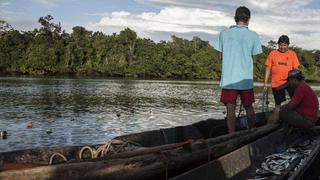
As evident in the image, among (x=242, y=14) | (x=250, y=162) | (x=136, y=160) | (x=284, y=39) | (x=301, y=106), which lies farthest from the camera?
(x=284, y=39)

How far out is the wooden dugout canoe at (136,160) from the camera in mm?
4211

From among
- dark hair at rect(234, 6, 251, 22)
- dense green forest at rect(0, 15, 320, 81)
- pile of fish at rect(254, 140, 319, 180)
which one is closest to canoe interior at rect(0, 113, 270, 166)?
pile of fish at rect(254, 140, 319, 180)

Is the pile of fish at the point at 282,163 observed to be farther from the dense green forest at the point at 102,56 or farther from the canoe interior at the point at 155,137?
the dense green forest at the point at 102,56

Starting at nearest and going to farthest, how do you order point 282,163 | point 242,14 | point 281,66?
point 282,163, point 242,14, point 281,66

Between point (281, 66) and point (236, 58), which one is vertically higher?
point (236, 58)

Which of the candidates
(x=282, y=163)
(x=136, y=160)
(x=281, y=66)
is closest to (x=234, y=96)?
(x=282, y=163)

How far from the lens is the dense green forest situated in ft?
399

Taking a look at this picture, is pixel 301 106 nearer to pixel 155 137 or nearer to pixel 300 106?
pixel 300 106

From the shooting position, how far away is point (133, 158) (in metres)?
4.93

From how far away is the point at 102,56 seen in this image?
132250 mm

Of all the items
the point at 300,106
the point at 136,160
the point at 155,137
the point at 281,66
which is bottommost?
the point at 155,137

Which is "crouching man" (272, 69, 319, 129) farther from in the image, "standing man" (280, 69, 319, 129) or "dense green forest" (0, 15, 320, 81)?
"dense green forest" (0, 15, 320, 81)

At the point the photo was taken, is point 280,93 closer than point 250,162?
No

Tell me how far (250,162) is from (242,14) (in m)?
2.75
